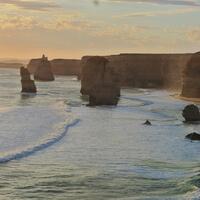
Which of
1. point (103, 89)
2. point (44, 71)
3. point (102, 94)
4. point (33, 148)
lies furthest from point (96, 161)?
point (44, 71)

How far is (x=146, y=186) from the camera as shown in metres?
13.3

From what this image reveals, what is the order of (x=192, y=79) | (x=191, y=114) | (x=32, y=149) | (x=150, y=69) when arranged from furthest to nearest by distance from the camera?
(x=150, y=69)
(x=192, y=79)
(x=191, y=114)
(x=32, y=149)

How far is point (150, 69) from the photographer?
109125 millimetres

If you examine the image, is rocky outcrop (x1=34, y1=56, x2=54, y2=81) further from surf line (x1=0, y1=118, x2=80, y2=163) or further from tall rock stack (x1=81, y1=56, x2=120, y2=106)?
surf line (x1=0, y1=118, x2=80, y2=163)

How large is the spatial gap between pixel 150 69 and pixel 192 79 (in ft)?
165

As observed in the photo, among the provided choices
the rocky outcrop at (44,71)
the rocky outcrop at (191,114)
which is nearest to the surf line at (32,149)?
the rocky outcrop at (191,114)

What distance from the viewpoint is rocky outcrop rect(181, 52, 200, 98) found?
190 feet

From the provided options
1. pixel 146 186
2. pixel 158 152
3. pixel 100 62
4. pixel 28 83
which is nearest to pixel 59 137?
pixel 158 152

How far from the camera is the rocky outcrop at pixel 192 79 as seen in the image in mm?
58050

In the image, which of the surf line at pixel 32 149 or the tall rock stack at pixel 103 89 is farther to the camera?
the tall rock stack at pixel 103 89

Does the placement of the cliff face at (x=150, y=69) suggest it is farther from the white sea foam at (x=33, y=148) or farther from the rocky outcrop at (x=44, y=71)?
the white sea foam at (x=33, y=148)

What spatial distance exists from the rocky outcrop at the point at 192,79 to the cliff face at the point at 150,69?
3881 centimetres

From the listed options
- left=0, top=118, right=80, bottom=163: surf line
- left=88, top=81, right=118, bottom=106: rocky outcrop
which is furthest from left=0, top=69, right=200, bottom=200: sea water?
left=88, top=81, right=118, bottom=106: rocky outcrop

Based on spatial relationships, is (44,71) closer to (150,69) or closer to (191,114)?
(150,69)
